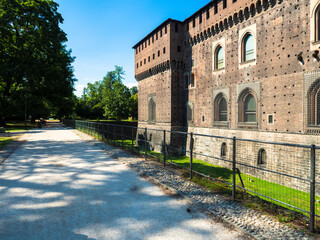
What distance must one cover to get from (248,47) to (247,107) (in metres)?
4.91

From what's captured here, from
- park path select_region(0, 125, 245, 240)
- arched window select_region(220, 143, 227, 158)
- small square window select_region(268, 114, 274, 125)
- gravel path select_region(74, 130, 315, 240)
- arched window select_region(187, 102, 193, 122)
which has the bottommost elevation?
arched window select_region(220, 143, 227, 158)

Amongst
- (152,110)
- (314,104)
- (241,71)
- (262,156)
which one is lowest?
(262,156)

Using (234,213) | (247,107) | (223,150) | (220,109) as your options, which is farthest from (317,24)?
(234,213)

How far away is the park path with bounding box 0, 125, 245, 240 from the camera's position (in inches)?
132

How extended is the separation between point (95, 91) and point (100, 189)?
72.5 metres

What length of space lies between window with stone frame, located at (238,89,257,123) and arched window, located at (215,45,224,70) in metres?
4.06

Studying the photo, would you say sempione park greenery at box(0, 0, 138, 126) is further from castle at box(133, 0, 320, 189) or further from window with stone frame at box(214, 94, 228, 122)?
window with stone frame at box(214, 94, 228, 122)

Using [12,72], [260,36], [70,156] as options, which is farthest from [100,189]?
[12,72]

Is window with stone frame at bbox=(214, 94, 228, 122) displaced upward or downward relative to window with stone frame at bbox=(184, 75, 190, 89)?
downward

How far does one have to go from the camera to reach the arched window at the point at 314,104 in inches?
500

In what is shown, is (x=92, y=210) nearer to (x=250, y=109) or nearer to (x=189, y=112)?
(x=250, y=109)

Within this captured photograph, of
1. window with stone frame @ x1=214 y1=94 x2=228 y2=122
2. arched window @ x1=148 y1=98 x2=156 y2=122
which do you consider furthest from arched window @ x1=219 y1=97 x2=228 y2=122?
arched window @ x1=148 y1=98 x2=156 y2=122

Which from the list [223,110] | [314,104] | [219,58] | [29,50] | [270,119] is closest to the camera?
[314,104]

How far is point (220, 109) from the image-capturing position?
2009cm
